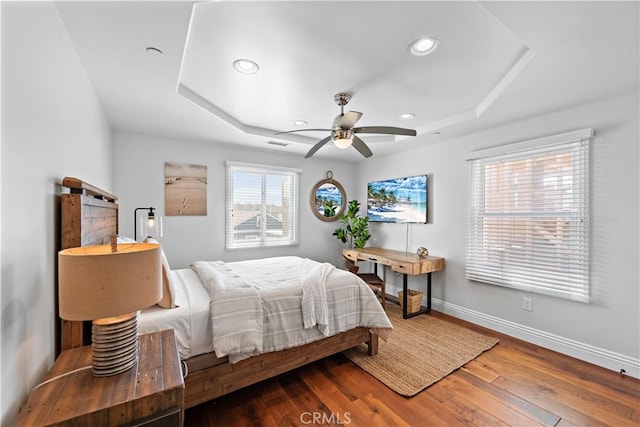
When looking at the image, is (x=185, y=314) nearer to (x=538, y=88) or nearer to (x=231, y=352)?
(x=231, y=352)

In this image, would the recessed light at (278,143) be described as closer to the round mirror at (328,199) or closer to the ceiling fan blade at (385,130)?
the round mirror at (328,199)

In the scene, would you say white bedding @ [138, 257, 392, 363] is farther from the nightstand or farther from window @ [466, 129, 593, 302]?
window @ [466, 129, 593, 302]

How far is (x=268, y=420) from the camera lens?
181cm

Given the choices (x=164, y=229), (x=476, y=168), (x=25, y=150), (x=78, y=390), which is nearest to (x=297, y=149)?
(x=164, y=229)

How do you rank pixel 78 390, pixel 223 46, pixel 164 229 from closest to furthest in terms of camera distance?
pixel 78 390 → pixel 223 46 → pixel 164 229

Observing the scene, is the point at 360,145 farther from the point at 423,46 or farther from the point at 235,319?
the point at 235,319

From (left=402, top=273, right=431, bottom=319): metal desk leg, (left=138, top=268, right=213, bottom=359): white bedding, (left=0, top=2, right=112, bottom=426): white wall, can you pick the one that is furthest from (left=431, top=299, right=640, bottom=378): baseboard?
(left=0, top=2, right=112, bottom=426): white wall

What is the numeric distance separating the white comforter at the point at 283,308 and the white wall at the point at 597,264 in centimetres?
163

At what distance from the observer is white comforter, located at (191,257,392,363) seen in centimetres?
186

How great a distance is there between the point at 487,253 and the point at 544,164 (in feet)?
3.71

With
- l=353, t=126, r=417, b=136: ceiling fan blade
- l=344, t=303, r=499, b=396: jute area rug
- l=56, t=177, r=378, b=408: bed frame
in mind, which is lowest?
l=344, t=303, r=499, b=396: jute area rug

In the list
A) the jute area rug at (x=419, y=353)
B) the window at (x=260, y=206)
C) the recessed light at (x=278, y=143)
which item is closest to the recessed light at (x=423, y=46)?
the recessed light at (x=278, y=143)
